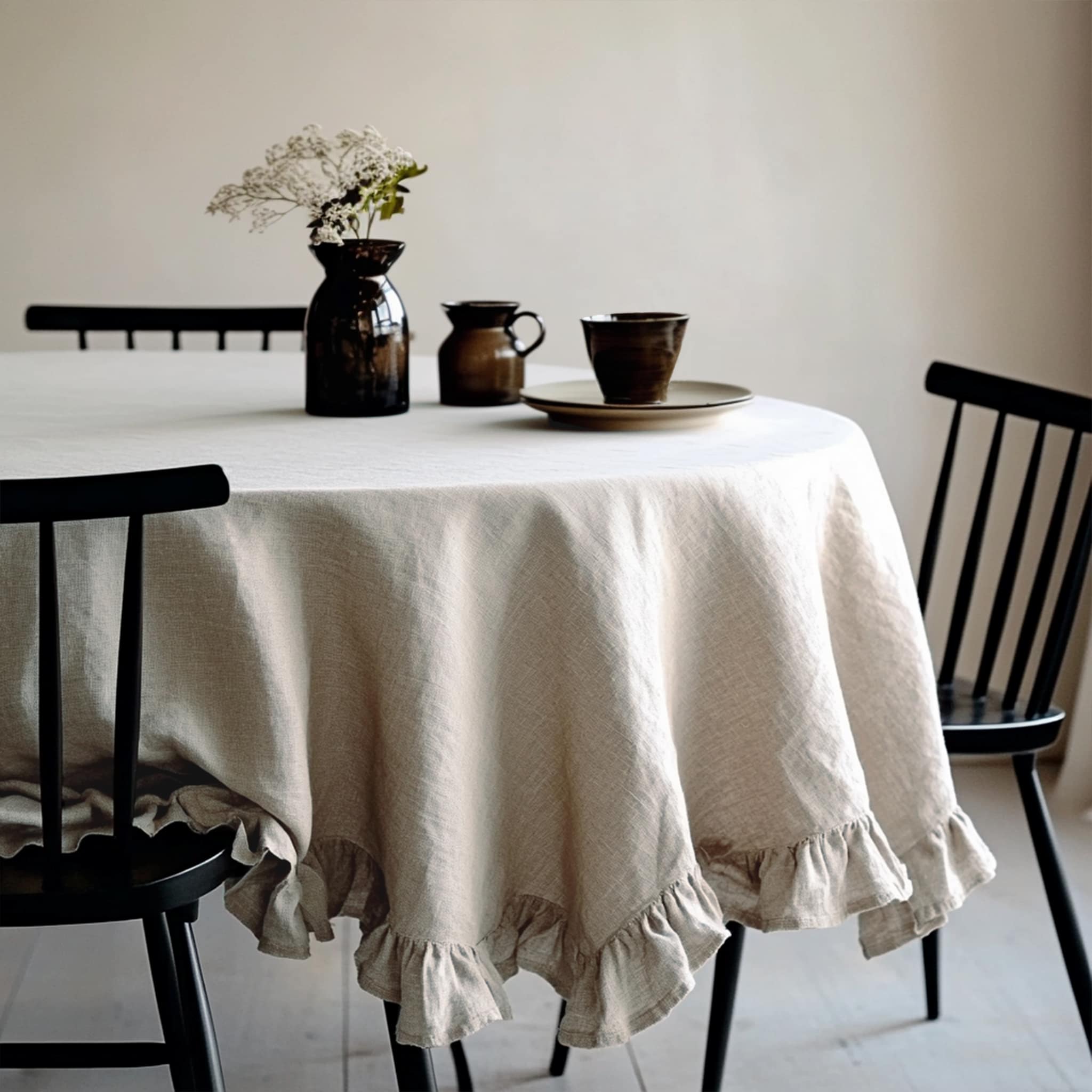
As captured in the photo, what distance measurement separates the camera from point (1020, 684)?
1641mm

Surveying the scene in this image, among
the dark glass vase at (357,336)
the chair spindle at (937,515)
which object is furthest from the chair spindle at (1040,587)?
the dark glass vase at (357,336)

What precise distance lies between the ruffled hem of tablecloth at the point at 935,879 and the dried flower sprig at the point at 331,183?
85 cm

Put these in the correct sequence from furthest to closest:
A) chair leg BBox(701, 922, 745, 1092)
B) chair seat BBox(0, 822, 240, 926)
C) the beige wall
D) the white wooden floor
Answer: the beige wall, the white wooden floor, chair leg BBox(701, 922, 745, 1092), chair seat BBox(0, 822, 240, 926)

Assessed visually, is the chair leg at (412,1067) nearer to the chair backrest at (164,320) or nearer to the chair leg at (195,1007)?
the chair leg at (195,1007)

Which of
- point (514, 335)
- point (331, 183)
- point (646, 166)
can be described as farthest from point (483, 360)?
point (646, 166)

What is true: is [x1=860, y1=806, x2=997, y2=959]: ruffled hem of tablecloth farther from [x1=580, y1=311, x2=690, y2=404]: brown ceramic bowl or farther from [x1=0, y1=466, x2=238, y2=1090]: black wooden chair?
[x1=0, y1=466, x2=238, y2=1090]: black wooden chair

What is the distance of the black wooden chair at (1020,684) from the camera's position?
1546 mm

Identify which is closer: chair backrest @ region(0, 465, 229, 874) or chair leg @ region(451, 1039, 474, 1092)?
chair backrest @ region(0, 465, 229, 874)

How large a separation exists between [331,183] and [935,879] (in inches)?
37.6

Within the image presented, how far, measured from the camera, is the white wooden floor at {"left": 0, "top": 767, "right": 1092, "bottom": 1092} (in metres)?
1.73

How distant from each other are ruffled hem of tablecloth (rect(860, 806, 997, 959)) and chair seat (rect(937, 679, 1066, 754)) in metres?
0.22

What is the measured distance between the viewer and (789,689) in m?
1.16

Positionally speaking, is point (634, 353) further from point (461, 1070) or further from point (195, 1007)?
point (461, 1070)

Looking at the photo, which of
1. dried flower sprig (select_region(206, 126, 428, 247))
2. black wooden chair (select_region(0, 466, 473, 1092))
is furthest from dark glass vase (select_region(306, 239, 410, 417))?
black wooden chair (select_region(0, 466, 473, 1092))
